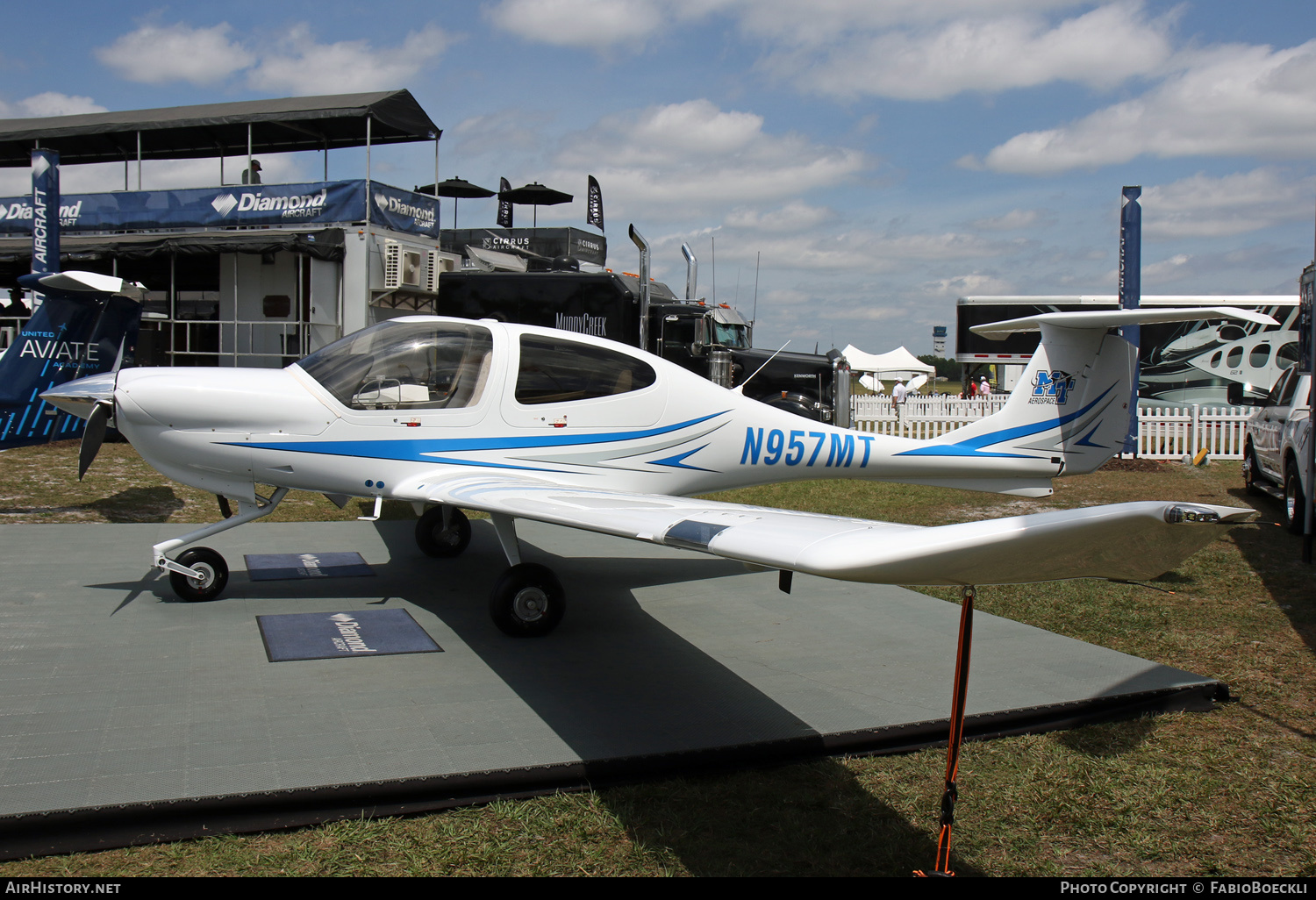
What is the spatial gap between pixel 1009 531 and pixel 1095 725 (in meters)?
2.87

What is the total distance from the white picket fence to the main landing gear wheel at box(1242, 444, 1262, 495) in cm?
340

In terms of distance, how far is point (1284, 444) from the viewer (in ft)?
31.7

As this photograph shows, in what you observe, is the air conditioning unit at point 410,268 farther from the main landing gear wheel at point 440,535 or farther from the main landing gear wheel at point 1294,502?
the main landing gear wheel at point 1294,502

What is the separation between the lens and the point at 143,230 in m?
16.3

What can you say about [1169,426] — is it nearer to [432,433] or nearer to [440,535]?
[440,535]

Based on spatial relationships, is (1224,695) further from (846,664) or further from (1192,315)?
(1192,315)

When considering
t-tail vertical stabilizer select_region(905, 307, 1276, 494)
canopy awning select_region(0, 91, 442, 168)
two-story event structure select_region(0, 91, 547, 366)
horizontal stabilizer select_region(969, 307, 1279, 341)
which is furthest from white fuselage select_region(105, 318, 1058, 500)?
canopy awning select_region(0, 91, 442, 168)

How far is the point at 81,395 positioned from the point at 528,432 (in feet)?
10.5

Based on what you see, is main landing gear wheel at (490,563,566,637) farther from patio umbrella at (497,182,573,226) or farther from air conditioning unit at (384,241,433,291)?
patio umbrella at (497,182,573,226)

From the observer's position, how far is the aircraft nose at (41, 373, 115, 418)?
6.04 metres

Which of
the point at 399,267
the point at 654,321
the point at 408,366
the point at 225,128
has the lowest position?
the point at 408,366

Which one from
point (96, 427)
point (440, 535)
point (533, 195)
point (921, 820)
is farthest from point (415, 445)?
point (533, 195)

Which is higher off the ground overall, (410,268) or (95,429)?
(410,268)
